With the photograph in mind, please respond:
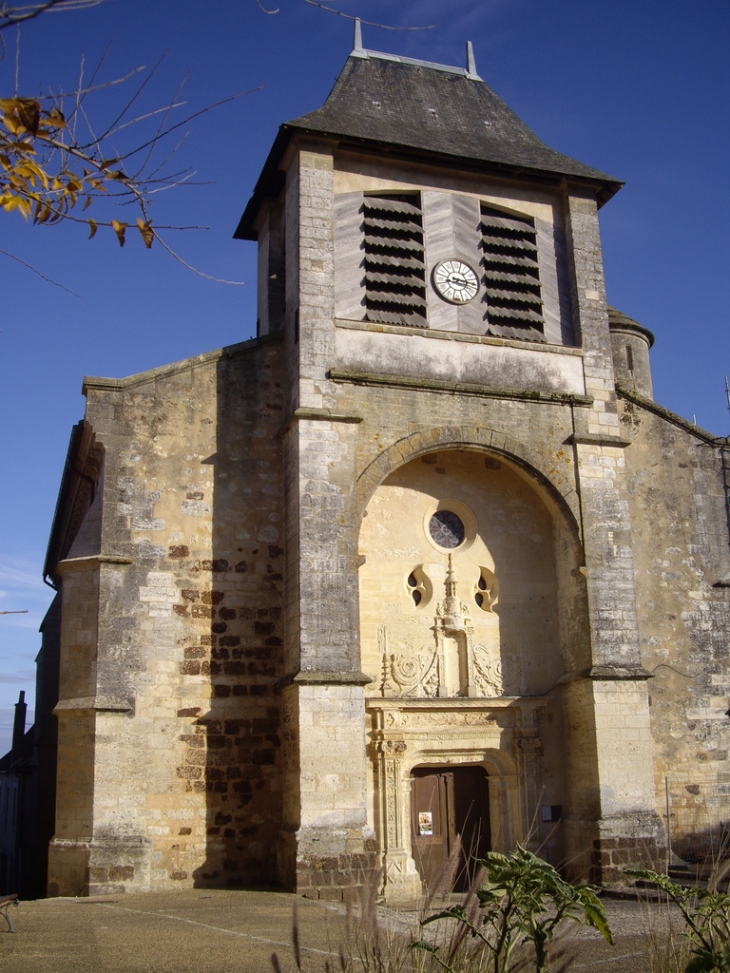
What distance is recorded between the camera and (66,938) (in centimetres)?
784

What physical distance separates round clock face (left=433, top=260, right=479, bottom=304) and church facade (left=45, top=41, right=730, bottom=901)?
5cm

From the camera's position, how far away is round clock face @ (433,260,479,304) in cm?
1416

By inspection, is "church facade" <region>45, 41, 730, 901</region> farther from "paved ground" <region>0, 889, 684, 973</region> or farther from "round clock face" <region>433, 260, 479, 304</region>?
"paved ground" <region>0, 889, 684, 973</region>

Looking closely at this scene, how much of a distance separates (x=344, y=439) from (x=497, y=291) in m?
3.58

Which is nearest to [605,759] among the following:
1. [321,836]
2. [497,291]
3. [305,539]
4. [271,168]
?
[321,836]

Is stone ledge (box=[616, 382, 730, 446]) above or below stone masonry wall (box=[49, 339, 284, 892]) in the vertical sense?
above

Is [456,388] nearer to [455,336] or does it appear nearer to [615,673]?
[455,336]

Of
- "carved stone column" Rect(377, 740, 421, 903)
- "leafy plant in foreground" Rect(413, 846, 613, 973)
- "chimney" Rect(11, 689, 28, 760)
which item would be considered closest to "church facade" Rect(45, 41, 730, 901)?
"carved stone column" Rect(377, 740, 421, 903)

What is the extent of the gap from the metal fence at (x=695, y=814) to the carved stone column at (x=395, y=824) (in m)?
3.74

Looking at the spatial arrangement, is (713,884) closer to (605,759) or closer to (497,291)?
(605,759)

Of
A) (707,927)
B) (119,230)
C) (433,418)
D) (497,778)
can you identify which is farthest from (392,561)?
(119,230)

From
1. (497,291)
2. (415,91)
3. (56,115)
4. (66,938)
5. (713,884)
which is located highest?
(415,91)

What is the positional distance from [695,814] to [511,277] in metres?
8.06

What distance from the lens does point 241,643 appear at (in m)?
12.6
